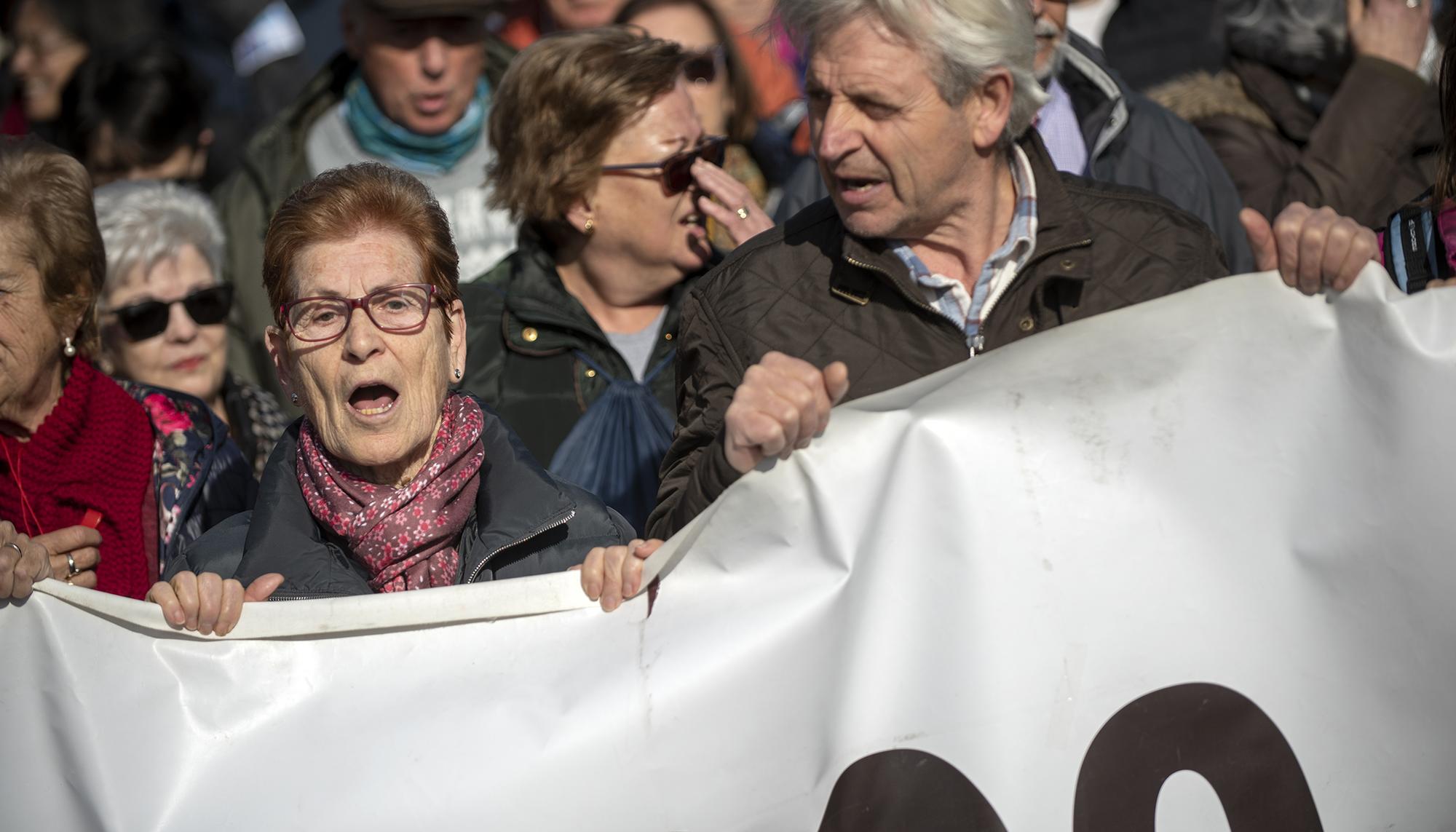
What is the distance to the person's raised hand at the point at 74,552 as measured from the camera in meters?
→ 3.35

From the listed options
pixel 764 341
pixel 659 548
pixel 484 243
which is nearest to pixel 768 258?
pixel 764 341

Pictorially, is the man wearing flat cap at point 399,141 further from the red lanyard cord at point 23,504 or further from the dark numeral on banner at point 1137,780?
the dark numeral on banner at point 1137,780

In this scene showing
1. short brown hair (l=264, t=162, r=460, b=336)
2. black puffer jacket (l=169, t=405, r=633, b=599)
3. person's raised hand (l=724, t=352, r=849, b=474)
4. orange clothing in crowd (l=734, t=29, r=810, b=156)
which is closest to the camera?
person's raised hand (l=724, t=352, r=849, b=474)

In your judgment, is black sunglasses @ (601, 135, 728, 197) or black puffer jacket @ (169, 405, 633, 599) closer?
black puffer jacket @ (169, 405, 633, 599)

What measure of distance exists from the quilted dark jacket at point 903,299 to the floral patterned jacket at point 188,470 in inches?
46.8

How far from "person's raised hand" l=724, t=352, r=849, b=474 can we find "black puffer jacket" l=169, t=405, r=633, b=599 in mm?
558

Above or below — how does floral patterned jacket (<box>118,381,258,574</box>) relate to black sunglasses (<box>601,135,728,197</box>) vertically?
below

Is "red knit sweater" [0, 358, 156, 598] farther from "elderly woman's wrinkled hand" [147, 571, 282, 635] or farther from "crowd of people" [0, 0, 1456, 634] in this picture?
"elderly woman's wrinkled hand" [147, 571, 282, 635]

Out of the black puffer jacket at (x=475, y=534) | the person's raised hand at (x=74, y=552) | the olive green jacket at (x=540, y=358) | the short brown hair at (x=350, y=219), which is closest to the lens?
the black puffer jacket at (x=475, y=534)

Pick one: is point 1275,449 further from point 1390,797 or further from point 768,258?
point 768,258

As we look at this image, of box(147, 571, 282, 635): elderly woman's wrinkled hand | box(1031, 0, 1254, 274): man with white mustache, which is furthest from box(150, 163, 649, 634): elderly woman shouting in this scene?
box(1031, 0, 1254, 274): man with white mustache

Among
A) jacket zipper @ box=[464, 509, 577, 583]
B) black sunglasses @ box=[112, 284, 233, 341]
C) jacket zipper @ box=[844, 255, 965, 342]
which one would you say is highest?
jacket zipper @ box=[844, 255, 965, 342]

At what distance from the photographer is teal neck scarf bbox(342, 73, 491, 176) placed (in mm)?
5719

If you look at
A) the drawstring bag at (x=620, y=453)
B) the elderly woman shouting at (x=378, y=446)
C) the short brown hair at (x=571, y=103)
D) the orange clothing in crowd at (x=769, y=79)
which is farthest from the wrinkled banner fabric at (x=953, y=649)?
the orange clothing in crowd at (x=769, y=79)
